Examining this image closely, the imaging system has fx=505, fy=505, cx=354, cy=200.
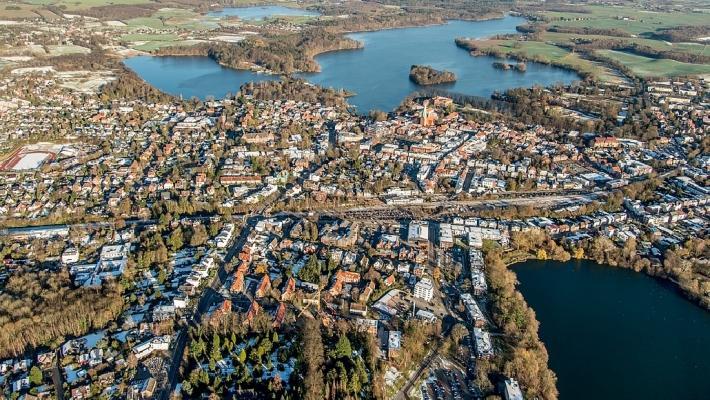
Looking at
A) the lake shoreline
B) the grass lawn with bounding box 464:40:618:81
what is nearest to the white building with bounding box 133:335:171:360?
the lake shoreline

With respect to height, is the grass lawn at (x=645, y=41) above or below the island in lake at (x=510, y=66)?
above

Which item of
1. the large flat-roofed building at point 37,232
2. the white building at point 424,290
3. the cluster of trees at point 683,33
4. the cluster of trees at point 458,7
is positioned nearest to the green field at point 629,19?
the cluster of trees at point 683,33

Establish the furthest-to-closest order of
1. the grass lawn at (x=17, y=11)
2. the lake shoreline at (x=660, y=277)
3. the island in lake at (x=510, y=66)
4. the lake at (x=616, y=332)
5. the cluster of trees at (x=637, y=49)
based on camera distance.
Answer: the grass lawn at (x=17, y=11)
the cluster of trees at (x=637, y=49)
the island in lake at (x=510, y=66)
the lake shoreline at (x=660, y=277)
the lake at (x=616, y=332)

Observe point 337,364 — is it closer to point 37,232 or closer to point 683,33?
point 37,232

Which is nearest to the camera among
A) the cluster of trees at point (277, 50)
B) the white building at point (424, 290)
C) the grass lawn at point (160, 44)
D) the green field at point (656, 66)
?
the white building at point (424, 290)

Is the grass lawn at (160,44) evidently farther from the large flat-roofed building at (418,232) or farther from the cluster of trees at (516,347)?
the cluster of trees at (516,347)

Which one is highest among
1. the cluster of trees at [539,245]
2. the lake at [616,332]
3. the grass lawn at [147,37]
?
the grass lawn at [147,37]

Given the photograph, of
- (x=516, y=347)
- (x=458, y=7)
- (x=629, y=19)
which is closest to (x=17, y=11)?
(x=458, y=7)

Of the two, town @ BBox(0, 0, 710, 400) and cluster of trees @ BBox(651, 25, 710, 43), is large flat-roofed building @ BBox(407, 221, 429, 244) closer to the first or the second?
town @ BBox(0, 0, 710, 400)
